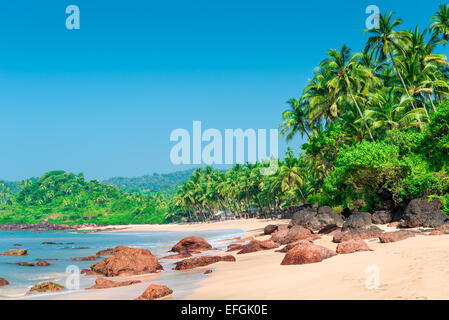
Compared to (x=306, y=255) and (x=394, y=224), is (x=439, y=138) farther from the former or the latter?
(x=306, y=255)

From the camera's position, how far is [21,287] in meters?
13.3

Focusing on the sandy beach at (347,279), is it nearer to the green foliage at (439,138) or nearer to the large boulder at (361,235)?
the large boulder at (361,235)

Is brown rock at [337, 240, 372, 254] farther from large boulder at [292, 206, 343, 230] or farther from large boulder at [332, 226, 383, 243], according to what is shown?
large boulder at [292, 206, 343, 230]

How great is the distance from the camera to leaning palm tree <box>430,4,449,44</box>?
34.2m

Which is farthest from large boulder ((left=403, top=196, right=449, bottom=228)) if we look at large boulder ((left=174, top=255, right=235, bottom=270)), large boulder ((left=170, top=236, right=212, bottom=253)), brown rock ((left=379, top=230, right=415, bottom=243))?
large boulder ((left=170, top=236, right=212, bottom=253))

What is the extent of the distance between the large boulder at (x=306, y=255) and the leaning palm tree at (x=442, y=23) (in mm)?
31809

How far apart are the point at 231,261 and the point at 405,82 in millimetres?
25161

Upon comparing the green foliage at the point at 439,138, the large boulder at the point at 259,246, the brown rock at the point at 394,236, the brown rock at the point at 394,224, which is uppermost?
the green foliage at the point at 439,138

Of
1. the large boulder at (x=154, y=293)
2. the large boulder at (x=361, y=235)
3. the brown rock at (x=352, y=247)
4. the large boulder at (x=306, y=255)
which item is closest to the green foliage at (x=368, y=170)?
the large boulder at (x=361, y=235)

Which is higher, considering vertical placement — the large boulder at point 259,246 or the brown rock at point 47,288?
the large boulder at point 259,246

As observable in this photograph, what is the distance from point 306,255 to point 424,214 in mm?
9473

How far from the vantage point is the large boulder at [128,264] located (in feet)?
48.8

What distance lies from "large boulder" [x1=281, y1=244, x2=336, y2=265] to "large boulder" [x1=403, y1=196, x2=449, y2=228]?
7.72 m

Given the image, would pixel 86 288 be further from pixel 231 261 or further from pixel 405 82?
pixel 405 82
